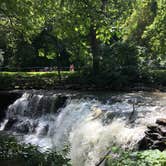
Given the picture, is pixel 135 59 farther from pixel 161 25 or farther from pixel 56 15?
pixel 56 15

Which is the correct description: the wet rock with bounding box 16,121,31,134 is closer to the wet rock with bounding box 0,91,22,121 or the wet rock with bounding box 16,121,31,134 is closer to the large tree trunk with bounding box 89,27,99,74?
the wet rock with bounding box 0,91,22,121

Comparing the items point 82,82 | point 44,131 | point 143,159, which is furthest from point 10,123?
point 143,159

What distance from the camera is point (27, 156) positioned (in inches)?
266

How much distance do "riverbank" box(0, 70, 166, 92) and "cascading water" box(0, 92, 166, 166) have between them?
2.63 metres

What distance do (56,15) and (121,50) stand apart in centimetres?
1414

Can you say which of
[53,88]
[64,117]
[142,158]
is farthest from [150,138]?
[53,88]

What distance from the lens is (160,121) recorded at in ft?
34.6

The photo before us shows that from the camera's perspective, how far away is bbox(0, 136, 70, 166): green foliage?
6387mm

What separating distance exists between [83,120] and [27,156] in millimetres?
7641

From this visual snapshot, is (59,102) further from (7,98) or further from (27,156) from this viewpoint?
(27,156)

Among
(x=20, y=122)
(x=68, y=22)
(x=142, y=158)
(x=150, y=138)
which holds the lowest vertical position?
(x=20, y=122)

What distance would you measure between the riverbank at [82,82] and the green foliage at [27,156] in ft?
44.8

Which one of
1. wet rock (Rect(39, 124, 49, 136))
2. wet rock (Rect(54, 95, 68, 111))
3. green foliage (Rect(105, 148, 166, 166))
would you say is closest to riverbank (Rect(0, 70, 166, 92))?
wet rock (Rect(54, 95, 68, 111))

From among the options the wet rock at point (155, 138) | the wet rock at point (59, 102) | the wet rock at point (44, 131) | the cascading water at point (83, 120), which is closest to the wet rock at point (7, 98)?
the cascading water at point (83, 120)
